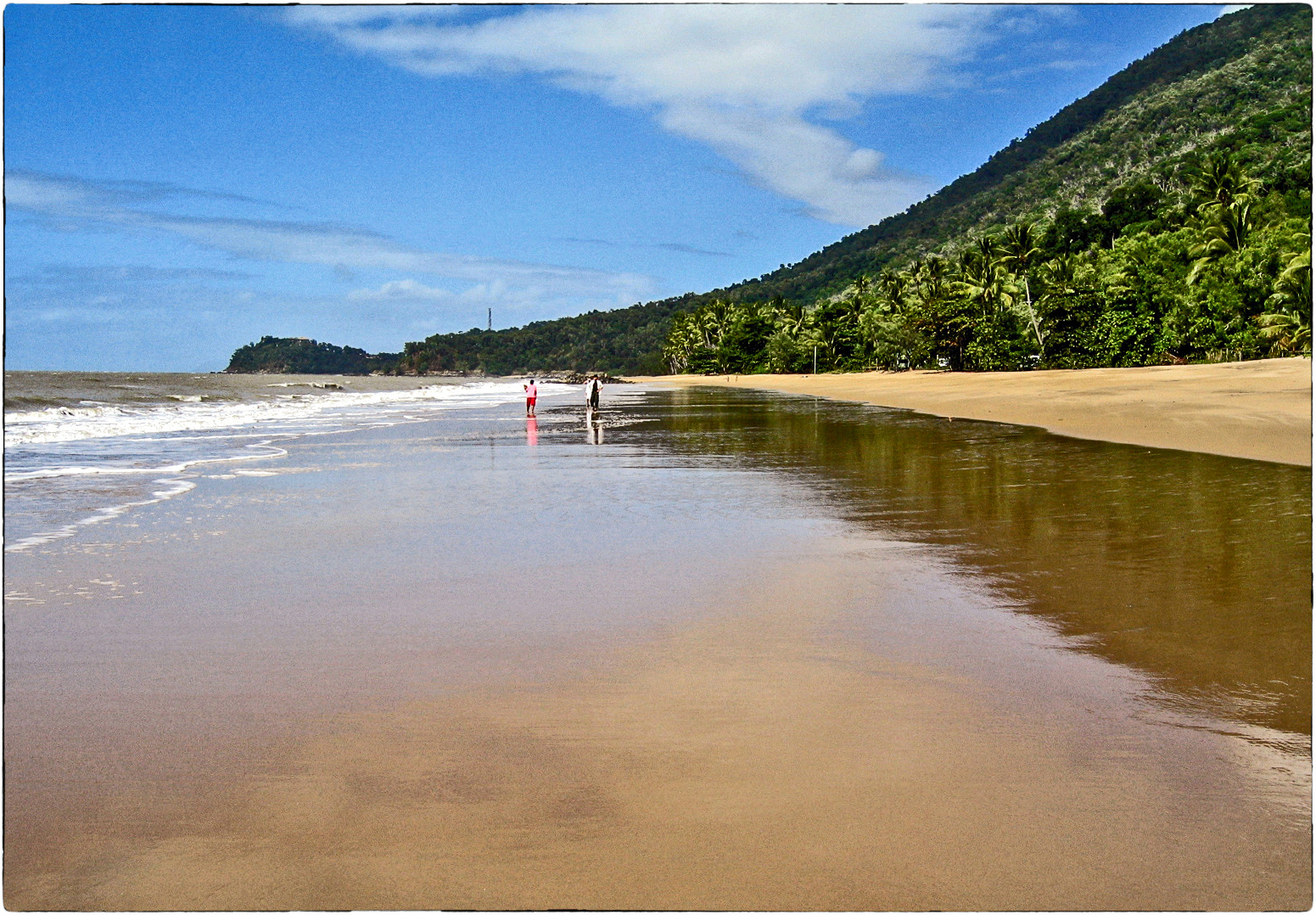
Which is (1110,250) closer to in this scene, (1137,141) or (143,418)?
(143,418)

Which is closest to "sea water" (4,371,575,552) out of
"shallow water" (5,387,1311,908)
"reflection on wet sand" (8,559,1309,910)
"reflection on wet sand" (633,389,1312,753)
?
"shallow water" (5,387,1311,908)

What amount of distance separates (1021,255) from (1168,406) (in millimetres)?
52701

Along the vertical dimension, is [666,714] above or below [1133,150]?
below

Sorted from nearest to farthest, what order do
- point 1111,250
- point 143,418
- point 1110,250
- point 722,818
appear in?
point 722,818 < point 143,418 < point 1110,250 < point 1111,250

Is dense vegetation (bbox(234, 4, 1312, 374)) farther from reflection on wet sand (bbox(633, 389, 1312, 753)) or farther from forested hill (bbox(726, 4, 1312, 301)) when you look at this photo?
reflection on wet sand (bbox(633, 389, 1312, 753))

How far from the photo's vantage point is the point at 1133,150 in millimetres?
131625

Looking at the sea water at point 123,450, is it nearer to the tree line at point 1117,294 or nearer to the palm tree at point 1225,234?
the tree line at point 1117,294

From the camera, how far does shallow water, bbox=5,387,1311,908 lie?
10.1 feet

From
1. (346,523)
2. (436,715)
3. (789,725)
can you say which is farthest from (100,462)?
(789,725)

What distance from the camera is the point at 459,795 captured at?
11.6 feet

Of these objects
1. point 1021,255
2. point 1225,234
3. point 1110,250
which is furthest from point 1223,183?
point 1021,255

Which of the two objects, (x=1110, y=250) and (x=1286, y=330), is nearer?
(x=1286, y=330)

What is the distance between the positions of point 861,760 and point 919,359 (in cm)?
8743

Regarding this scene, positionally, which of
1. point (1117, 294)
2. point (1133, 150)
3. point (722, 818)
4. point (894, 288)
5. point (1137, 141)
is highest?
point (1137, 141)
